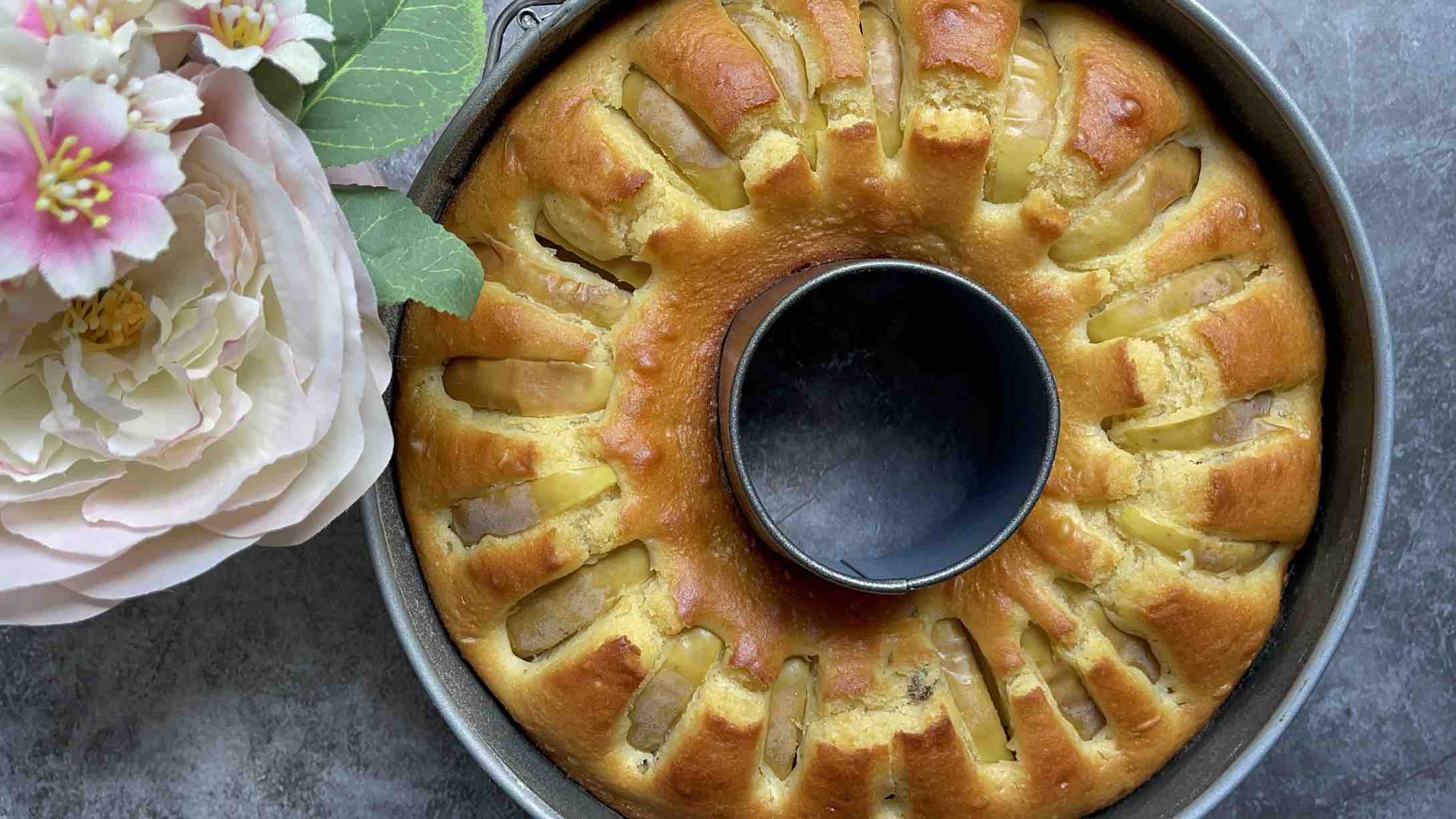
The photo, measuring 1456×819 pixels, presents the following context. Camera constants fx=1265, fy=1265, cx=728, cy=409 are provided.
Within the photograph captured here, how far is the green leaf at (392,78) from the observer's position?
3.65 ft

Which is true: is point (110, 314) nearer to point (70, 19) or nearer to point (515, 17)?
point (70, 19)

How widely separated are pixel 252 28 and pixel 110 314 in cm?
24

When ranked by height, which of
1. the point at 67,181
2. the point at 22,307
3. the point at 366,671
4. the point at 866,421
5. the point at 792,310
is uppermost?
the point at 67,181

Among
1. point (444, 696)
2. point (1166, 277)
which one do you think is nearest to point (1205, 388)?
point (1166, 277)

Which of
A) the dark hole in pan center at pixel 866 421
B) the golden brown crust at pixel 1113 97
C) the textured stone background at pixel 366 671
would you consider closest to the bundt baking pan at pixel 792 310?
the golden brown crust at pixel 1113 97

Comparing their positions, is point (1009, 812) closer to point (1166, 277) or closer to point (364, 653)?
point (1166, 277)

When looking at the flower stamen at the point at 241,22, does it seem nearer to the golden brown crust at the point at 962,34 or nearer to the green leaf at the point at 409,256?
the green leaf at the point at 409,256

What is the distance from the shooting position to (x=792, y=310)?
4.41 feet

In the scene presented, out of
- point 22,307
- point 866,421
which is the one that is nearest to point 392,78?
point 22,307

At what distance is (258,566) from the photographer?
1.60 meters

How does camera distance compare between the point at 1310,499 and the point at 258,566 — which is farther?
the point at 258,566

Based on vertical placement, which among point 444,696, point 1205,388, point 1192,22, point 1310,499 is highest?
point 1192,22

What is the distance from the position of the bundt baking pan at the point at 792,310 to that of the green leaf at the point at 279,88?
273mm

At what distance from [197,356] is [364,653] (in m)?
0.74
